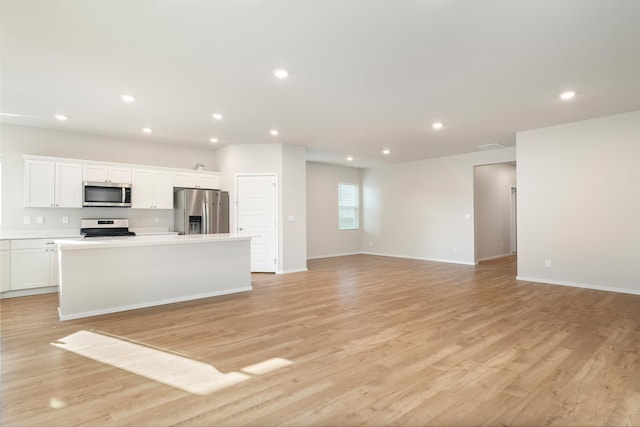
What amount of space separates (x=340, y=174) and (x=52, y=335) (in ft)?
25.6

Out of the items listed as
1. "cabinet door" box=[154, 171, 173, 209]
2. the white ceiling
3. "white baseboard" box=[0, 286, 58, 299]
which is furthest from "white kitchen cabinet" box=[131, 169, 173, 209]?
"white baseboard" box=[0, 286, 58, 299]

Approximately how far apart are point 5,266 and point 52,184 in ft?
4.59

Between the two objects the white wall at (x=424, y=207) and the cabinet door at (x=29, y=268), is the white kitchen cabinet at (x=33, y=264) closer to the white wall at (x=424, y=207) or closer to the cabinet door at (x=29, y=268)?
the cabinet door at (x=29, y=268)

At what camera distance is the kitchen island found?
3840mm

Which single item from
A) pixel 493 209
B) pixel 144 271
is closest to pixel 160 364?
pixel 144 271

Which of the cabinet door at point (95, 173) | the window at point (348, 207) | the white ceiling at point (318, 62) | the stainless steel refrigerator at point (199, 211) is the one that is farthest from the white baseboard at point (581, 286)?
the cabinet door at point (95, 173)

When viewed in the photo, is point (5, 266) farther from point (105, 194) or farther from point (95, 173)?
point (95, 173)

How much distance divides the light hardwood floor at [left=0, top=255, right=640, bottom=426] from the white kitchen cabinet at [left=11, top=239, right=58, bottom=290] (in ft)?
1.17

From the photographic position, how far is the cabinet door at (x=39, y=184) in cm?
518

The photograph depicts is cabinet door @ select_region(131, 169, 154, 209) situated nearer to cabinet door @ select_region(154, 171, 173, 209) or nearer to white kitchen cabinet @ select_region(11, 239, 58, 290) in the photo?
cabinet door @ select_region(154, 171, 173, 209)

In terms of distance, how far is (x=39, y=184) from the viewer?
17.3ft

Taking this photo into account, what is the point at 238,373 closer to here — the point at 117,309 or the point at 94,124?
the point at 117,309

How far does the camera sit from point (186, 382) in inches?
92.0

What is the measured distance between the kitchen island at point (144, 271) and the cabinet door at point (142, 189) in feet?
6.28
